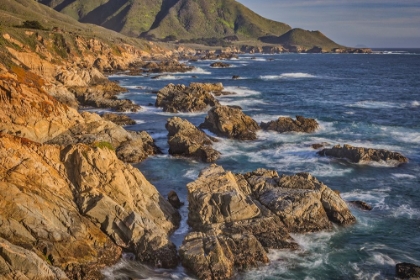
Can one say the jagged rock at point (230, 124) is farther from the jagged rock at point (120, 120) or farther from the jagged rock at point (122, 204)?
the jagged rock at point (122, 204)

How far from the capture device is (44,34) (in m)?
97.3

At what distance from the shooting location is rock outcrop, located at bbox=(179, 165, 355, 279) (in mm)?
21828

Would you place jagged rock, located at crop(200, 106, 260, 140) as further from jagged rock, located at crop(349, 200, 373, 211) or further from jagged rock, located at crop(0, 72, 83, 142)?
jagged rock, located at crop(349, 200, 373, 211)

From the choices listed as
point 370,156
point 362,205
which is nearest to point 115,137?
point 362,205

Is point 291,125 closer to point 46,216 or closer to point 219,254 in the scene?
point 219,254

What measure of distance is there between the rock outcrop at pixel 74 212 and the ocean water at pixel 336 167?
141 cm

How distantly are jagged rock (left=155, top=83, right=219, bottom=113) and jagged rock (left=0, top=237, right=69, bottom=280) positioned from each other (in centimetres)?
4690

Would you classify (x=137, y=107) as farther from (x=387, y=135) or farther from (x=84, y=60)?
(x=84, y=60)

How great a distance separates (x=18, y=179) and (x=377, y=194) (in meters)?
26.5

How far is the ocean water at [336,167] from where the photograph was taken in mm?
22812

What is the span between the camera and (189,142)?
41.9m

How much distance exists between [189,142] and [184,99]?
83.5 feet

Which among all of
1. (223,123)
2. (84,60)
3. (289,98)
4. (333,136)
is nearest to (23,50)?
(84,60)

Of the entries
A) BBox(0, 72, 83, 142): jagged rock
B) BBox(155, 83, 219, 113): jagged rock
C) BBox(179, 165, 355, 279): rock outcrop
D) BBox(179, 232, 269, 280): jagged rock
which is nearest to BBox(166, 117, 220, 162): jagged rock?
BBox(0, 72, 83, 142): jagged rock
